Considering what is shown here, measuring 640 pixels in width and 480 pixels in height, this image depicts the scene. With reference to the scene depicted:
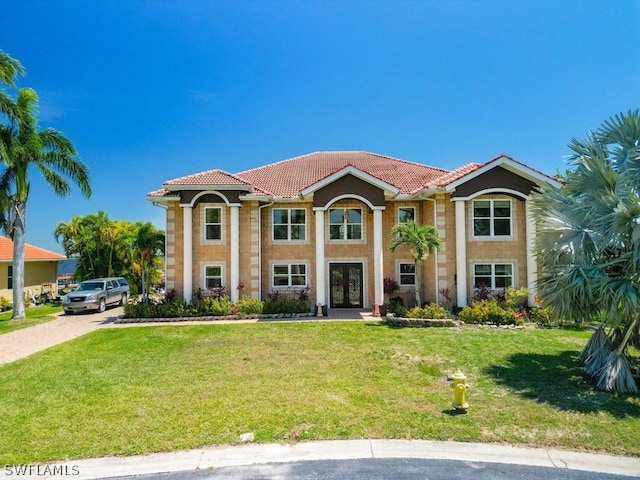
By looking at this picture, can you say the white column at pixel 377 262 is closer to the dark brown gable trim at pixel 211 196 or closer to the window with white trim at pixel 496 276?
the window with white trim at pixel 496 276

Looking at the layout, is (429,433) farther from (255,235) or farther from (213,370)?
(255,235)

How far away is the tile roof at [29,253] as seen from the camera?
26183mm

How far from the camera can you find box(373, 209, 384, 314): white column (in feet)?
58.2

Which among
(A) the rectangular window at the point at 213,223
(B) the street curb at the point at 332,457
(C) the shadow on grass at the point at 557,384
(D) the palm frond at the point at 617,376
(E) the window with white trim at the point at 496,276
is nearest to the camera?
(B) the street curb at the point at 332,457

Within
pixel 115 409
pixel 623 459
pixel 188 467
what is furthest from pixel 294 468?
pixel 623 459

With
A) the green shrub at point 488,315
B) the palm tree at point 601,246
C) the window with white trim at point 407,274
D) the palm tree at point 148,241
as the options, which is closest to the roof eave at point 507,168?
the window with white trim at point 407,274

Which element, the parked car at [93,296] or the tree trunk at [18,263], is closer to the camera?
the tree trunk at [18,263]

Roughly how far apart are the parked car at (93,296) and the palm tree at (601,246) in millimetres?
22357

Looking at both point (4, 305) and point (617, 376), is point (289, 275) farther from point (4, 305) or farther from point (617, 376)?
point (4, 305)

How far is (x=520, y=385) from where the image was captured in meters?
8.12

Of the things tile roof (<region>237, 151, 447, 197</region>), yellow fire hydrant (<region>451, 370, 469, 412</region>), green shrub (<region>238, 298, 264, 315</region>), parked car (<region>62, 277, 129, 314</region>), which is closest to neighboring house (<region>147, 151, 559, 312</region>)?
tile roof (<region>237, 151, 447, 197</region>)

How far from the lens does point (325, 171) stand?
22.9m

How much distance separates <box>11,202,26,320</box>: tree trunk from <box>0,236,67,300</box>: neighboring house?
9.17 metres

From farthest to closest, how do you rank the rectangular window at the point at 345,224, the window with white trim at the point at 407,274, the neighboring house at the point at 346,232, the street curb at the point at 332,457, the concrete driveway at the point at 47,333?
the rectangular window at the point at 345,224 < the window with white trim at the point at 407,274 < the neighboring house at the point at 346,232 < the concrete driveway at the point at 47,333 < the street curb at the point at 332,457
